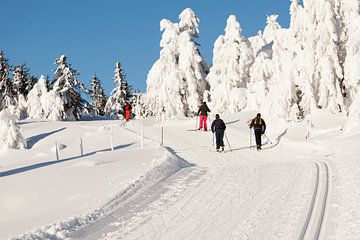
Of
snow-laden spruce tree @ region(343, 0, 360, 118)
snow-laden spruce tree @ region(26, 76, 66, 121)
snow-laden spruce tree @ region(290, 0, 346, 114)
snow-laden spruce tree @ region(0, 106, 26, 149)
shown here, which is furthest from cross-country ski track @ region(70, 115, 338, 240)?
snow-laden spruce tree @ region(26, 76, 66, 121)

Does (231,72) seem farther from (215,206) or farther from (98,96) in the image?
(98,96)

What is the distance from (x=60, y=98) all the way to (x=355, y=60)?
3145 cm

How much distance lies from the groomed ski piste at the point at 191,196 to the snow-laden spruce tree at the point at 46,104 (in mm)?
29922

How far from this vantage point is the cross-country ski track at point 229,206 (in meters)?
7.50

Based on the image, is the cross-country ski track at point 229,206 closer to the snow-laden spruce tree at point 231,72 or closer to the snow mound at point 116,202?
the snow mound at point 116,202

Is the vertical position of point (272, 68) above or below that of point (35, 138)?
above

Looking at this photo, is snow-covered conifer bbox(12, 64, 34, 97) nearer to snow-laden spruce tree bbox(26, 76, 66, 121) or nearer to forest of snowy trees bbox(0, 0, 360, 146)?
forest of snowy trees bbox(0, 0, 360, 146)

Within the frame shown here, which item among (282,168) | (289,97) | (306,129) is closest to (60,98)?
(289,97)

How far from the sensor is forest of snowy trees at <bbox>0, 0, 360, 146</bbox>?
26609 mm

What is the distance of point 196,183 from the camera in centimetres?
1159

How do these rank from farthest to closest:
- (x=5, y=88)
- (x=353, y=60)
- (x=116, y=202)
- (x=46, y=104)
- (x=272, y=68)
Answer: (x=5, y=88)
(x=46, y=104)
(x=272, y=68)
(x=353, y=60)
(x=116, y=202)

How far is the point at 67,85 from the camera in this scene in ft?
160

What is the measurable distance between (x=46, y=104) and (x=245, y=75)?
65.2 feet

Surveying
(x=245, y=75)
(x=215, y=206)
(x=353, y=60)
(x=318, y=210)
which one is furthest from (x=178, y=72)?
(x=318, y=210)
